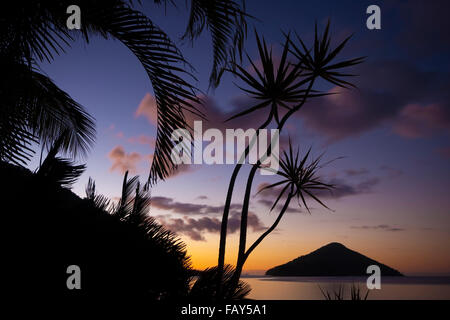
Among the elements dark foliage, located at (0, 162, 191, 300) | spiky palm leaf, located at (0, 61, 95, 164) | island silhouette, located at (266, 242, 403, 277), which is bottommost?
island silhouette, located at (266, 242, 403, 277)

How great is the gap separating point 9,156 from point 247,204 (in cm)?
259

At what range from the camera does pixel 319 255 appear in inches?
3268

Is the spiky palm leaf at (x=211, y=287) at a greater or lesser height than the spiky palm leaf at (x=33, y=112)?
lesser

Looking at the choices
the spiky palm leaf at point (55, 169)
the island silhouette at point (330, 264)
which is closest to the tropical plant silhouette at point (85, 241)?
the spiky palm leaf at point (55, 169)

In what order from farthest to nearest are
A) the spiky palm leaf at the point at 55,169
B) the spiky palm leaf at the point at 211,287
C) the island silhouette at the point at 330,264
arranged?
1. the island silhouette at the point at 330,264
2. the spiky palm leaf at the point at 211,287
3. the spiky palm leaf at the point at 55,169

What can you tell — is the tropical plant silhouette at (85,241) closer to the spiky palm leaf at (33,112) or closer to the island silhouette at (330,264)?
the spiky palm leaf at (33,112)

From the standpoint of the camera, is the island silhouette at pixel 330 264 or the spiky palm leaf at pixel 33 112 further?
the island silhouette at pixel 330 264

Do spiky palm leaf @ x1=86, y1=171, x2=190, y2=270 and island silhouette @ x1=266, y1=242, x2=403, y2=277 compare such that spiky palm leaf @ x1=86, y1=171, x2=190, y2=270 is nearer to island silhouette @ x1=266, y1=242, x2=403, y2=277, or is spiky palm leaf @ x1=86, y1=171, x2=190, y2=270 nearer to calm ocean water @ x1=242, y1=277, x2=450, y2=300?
calm ocean water @ x1=242, y1=277, x2=450, y2=300

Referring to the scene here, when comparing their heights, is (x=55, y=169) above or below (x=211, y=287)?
above

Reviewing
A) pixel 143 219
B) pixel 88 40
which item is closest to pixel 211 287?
pixel 143 219

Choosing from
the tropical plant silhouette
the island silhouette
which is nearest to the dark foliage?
the tropical plant silhouette

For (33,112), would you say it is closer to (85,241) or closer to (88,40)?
(88,40)

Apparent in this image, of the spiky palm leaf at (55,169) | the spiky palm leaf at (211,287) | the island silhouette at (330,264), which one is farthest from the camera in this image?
the island silhouette at (330,264)
